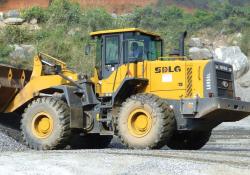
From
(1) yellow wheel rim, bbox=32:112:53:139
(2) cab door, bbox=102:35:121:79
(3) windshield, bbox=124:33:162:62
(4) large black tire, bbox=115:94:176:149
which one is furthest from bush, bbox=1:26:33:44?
(4) large black tire, bbox=115:94:176:149

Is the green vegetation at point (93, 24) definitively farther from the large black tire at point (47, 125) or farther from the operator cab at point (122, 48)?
the large black tire at point (47, 125)

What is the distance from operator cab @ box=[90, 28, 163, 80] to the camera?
1370 cm

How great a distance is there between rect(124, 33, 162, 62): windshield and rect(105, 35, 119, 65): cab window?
26cm

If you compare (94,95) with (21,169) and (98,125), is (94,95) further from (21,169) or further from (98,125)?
(21,169)

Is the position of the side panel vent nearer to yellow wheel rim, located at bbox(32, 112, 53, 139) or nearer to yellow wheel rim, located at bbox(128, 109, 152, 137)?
yellow wheel rim, located at bbox(128, 109, 152, 137)

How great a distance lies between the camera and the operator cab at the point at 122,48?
13.7 m

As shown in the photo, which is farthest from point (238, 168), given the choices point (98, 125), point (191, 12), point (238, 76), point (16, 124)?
point (191, 12)

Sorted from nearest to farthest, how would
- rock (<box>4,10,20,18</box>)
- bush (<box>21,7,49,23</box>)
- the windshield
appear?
the windshield
bush (<box>21,7,49,23</box>)
rock (<box>4,10,20,18</box>)

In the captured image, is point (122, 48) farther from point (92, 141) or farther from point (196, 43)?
point (196, 43)

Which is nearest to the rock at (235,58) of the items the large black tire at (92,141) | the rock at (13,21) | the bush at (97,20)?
the bush at (97,20)

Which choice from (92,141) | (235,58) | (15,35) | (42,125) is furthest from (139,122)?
(15,35)

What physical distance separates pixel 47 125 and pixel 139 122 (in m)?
2.22

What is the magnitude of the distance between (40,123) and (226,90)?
13.7ft

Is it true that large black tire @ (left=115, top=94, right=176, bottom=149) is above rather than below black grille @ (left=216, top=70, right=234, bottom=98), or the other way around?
below
